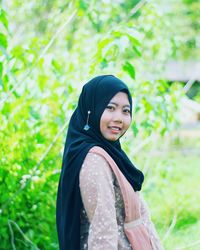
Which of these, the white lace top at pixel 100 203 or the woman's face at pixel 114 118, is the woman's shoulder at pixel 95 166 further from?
the woman's face at pixel 114 118

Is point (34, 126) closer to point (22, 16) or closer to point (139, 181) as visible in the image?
point (139, 181)

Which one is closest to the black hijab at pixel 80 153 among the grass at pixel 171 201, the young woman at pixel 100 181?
the young woman at pixel 100 181

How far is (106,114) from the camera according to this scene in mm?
2104

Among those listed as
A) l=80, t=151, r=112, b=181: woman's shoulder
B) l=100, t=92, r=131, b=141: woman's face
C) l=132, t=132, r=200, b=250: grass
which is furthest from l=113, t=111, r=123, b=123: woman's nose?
l=132, t=132, r=200, b=250: grass

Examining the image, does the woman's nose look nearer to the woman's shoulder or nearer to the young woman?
the young woman

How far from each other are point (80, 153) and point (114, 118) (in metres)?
0.20

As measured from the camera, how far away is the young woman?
76.9 inches

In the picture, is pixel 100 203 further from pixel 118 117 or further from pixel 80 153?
pixel 118 117

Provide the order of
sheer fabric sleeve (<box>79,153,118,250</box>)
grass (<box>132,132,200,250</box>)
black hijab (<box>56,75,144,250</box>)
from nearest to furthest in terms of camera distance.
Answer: sheer fabric sleeve (<box>79,153,118,250</box>) < black hijab (<box>56,75,144,250</box>) < grass (<box>132,132,200,250</box>)

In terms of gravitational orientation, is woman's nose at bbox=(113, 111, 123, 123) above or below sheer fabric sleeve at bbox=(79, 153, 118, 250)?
above

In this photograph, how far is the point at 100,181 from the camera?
1.96 m

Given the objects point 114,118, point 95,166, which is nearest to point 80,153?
point 95,166

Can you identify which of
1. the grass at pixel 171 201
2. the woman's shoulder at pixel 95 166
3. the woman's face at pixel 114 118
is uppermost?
the woman's face at pixel 114 118

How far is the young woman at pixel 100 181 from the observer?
6.41ft
